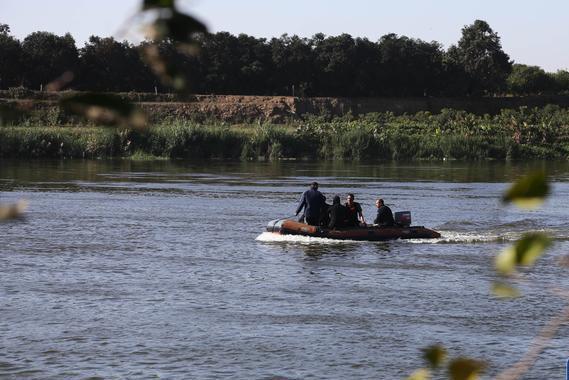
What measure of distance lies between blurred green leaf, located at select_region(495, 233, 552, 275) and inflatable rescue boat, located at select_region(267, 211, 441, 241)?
24951 millimetres

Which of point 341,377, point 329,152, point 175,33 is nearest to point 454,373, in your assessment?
point 175,33

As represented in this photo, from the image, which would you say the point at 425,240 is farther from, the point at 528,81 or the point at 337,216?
the point at 528,81

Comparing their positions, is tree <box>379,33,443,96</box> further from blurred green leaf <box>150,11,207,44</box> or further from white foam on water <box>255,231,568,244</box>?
blurred green leaf <box>150,11,207,44</box>

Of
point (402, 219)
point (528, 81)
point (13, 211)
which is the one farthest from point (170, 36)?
point (528, 81)

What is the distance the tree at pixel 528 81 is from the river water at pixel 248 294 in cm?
7567

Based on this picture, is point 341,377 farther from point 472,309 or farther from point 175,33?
point 175,33

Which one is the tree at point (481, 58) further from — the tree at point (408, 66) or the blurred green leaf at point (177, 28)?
the blurred green leaf at point (177, 28)

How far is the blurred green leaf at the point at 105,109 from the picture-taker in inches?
60.1

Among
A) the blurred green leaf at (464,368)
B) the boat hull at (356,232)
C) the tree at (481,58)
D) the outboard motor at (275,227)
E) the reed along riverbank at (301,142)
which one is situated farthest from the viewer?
the tree at (481,58)

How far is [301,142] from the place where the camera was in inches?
2761

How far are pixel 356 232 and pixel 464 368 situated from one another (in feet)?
81.9

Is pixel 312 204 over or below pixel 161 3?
below

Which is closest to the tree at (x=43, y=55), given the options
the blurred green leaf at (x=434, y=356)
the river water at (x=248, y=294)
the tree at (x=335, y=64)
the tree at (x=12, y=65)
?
the tree at (x=12, y=65)

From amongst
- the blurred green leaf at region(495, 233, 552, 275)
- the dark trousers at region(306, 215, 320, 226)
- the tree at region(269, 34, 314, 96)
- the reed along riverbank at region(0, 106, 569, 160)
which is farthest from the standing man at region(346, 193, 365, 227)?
the tree at region(269, 34, 314, 96)
